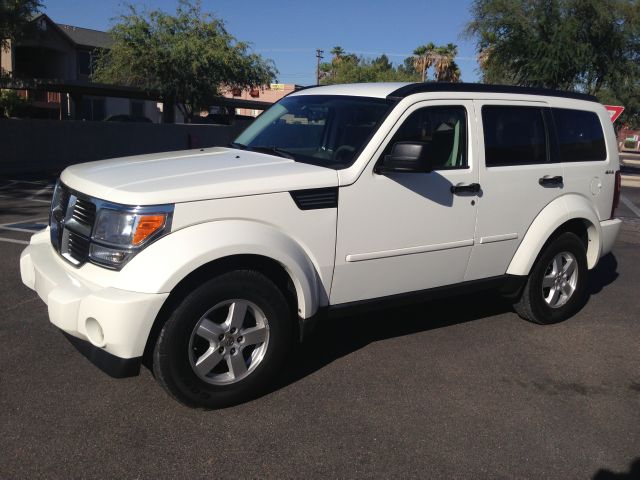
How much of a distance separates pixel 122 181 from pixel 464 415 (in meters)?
2.39

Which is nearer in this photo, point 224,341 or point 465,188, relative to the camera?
point 224,341

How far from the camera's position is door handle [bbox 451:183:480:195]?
444 centimetres

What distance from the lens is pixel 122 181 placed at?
356cm

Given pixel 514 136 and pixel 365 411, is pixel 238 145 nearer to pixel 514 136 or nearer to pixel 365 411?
pixel 514 136

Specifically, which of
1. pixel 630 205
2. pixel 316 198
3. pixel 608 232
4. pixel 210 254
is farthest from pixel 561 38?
pixel 210 254

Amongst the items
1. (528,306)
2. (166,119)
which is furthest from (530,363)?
(166,119)

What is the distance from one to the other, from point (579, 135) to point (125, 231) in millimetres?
3991

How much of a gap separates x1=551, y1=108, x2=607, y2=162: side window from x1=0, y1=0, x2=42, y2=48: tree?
15.3m

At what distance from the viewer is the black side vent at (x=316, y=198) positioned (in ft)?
12.3

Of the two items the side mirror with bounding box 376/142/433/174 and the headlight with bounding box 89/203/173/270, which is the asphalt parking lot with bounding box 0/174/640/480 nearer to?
the headlight with bounding box 89/203/173/270

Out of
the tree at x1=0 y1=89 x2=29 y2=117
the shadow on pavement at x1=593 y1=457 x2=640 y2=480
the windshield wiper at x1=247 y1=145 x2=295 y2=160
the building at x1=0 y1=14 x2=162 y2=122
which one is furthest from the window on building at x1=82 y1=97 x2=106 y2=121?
the shadow on pavement at x1=593 y1=457 x2=640 y2=480

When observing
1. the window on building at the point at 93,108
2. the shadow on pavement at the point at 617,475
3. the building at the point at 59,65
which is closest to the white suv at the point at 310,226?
the shadow on pavement at the point at 617,475

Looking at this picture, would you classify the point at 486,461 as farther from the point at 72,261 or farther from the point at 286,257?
the point at 72,261

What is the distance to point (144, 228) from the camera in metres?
3.29
